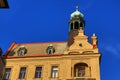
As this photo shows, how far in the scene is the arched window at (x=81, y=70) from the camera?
4803cm

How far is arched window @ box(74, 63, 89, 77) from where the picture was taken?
1891 inches

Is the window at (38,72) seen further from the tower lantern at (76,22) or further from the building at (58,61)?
the tower lantern at (76,22)

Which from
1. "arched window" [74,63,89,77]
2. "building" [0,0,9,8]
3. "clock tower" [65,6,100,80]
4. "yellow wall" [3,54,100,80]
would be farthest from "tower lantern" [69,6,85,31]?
"building" [0,0,9,8]

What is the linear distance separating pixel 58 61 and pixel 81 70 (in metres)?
4.40

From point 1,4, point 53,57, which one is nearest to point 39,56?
point 53,57

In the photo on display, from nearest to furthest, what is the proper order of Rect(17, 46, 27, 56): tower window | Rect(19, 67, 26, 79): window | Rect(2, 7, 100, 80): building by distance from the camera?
Rect(2, 7, 100, 80): building
Rect(19, 67, 26, 79): window
Rect(17, 46, 27, 56): tower window

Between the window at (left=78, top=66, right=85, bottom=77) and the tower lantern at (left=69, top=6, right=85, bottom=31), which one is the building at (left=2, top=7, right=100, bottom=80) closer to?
the window at (left=78, top=66, right=85, bottom=77)

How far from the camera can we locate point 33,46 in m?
56.8

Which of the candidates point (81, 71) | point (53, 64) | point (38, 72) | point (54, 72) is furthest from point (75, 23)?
point (38, 72)

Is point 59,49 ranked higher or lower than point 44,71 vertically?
higher

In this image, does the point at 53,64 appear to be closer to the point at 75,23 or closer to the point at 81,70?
the point at 81,70

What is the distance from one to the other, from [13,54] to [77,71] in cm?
1277

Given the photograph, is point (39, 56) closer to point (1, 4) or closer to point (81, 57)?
point (81, 57)

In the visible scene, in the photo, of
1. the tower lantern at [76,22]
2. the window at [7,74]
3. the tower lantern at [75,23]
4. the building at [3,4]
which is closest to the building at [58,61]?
the window at [7,74]
